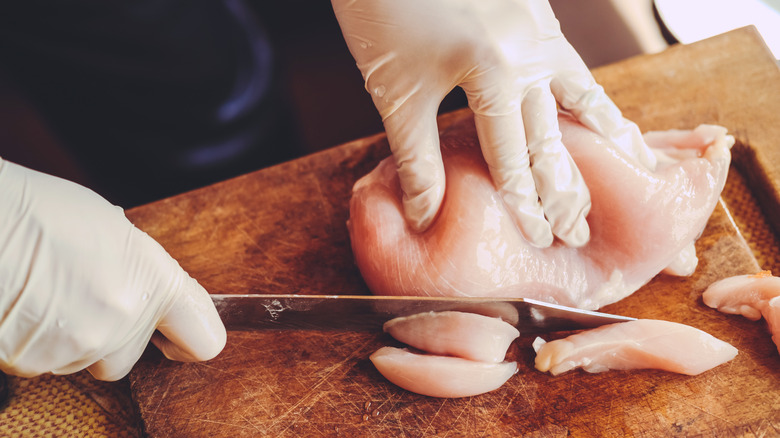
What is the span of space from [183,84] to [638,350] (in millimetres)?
2644

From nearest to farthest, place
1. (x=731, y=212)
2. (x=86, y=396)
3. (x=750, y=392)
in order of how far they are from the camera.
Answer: (x=750, y=392) → (x=86, y=396) → (x=731, y=212)

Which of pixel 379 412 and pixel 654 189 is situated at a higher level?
pixel 654 189

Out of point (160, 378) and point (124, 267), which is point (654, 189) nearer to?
point (124, 267)

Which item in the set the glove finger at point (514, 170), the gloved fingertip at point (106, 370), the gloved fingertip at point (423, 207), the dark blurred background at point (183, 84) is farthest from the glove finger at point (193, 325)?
the dark blurred background at point (183, 84)

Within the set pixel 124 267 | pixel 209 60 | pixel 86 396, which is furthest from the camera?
pixel 209 60

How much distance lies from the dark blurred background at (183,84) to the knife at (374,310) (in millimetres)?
1578

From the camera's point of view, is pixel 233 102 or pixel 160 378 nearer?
pixel 160 378

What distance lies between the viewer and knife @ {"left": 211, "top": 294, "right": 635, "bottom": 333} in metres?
1.96

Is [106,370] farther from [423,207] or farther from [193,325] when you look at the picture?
[423,207]

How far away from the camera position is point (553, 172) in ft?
6.38

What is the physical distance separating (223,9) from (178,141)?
842 millimetres

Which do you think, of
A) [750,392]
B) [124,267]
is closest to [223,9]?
[124,267]

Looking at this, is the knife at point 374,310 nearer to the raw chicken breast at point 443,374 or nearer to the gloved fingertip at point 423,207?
the raw chicken breast at point 443,374

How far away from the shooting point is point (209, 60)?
10.6 ft
